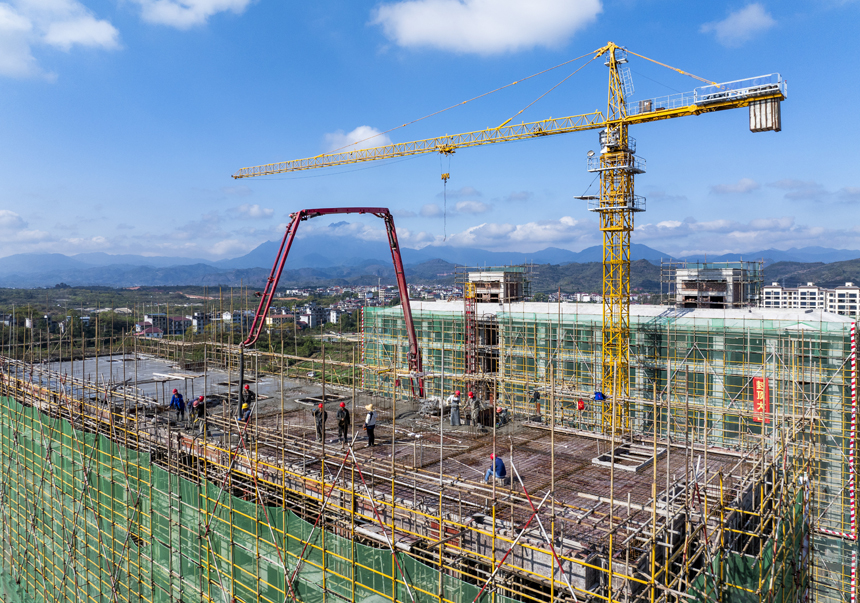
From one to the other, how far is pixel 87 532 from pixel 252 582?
7311 mm

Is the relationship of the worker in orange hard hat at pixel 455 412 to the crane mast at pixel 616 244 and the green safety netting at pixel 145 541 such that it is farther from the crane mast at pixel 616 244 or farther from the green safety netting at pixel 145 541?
the crane mast at pixel 616 244

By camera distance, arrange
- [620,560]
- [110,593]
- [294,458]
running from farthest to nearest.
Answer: [110,593]
[294,458]
[620,560]

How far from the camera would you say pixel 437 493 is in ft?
33.2

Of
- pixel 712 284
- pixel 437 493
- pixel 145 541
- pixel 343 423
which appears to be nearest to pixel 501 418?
pixel 343 423

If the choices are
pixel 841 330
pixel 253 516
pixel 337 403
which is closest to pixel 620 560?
pixel 253 516

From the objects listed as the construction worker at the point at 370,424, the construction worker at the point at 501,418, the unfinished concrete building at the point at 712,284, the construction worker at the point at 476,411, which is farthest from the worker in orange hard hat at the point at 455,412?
the unfinished concrete building at the point at 712,284

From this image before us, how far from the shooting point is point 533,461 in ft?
42.3

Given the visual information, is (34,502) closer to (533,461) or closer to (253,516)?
(253,516)

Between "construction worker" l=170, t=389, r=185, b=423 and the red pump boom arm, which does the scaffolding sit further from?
"construction worker" l=170, t=389, r=185, b=423

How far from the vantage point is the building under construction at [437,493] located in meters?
8.41

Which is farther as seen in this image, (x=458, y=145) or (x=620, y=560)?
(x=458, y=145)

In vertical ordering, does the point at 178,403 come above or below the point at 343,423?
above

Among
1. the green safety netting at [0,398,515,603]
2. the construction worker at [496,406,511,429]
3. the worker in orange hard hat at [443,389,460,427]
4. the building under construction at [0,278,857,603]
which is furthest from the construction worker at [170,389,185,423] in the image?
the construction worker at [496,406,511,429]

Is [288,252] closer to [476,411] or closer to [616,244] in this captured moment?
[476,411]
